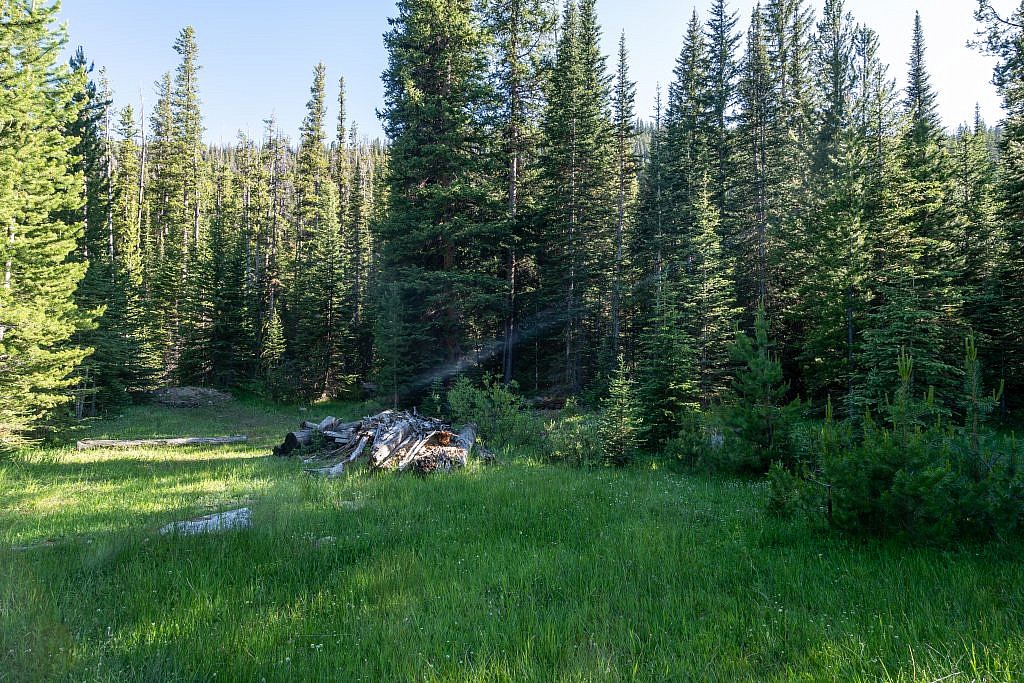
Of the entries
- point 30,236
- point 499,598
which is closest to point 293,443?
point 30,236

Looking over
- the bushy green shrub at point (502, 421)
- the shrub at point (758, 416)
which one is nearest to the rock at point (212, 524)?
the bushy green shrub at point (502, 421)

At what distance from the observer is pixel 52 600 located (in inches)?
172

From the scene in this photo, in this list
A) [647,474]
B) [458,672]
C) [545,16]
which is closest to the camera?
[458,672]

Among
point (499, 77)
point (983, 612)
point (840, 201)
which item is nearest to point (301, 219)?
point (499, 77)

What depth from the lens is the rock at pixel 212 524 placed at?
6410mm

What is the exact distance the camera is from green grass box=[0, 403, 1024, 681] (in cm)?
330

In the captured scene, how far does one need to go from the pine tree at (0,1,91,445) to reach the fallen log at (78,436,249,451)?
5.07ft

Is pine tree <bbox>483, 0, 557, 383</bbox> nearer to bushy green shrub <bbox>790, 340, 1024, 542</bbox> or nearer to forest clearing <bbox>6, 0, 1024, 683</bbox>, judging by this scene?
forest clearing <bbox>6, 0, 1024, 683</bbox>

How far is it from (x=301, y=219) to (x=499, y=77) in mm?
35292

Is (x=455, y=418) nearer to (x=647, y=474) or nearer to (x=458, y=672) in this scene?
(x=647, y=474)

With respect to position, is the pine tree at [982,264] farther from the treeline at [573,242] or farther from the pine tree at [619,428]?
the pine tree at [619,428]

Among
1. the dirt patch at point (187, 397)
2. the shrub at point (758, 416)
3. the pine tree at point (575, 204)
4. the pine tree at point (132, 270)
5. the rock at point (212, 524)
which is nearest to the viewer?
the rock at point (212, 524)

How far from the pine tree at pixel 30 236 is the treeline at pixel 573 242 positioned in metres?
0.07

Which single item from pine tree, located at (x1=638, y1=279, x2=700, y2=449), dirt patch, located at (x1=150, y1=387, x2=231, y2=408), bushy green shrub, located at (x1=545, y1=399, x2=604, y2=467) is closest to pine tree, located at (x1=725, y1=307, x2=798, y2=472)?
bushy green shrub, located at (x1=545, y1=399, x2=604, y2=467)
